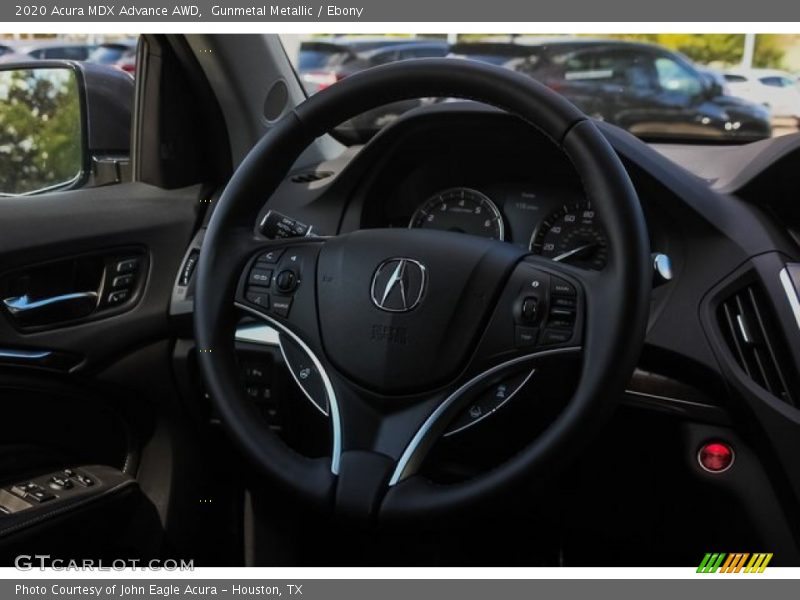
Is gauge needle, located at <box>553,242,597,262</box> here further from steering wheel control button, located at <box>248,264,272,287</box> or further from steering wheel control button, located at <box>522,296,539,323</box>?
steering wheel control button, located at <box>248,264,272,287</box>

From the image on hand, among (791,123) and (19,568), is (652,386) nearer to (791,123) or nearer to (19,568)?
(791,123)

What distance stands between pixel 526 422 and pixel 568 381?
117mm

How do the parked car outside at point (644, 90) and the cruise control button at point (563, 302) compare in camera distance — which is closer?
the cruise control button at point (563, 302)

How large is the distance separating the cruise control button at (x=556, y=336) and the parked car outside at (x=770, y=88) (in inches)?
40.8

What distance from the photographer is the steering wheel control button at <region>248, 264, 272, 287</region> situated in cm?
174

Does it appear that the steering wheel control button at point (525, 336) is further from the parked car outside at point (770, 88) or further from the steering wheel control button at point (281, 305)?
the parked car outside at point (770, 88)

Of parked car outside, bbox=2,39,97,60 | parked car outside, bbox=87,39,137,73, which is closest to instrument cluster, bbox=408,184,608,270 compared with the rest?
parked car outside, bbox=87,39,137,73

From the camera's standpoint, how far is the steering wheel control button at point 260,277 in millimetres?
1737

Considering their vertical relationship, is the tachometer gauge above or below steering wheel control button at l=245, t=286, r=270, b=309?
above

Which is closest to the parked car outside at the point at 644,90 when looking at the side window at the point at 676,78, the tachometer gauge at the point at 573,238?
the side window at the point at 676,78

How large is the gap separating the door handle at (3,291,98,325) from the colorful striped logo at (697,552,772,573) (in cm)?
140

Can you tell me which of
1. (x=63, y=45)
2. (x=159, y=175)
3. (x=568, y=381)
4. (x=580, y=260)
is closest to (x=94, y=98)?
(x=63, y=45)

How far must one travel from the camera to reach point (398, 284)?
1650 millimetres

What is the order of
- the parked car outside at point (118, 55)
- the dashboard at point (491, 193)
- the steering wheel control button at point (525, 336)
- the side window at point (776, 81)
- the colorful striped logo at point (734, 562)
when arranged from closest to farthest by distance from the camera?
the steering wheel control button at point (525, 336)
the colorful striped logo at point (734, 562)
the dashboard at point (491, 193)
the side window at point (776, 81)
the parked car outside at point (118, 55)
